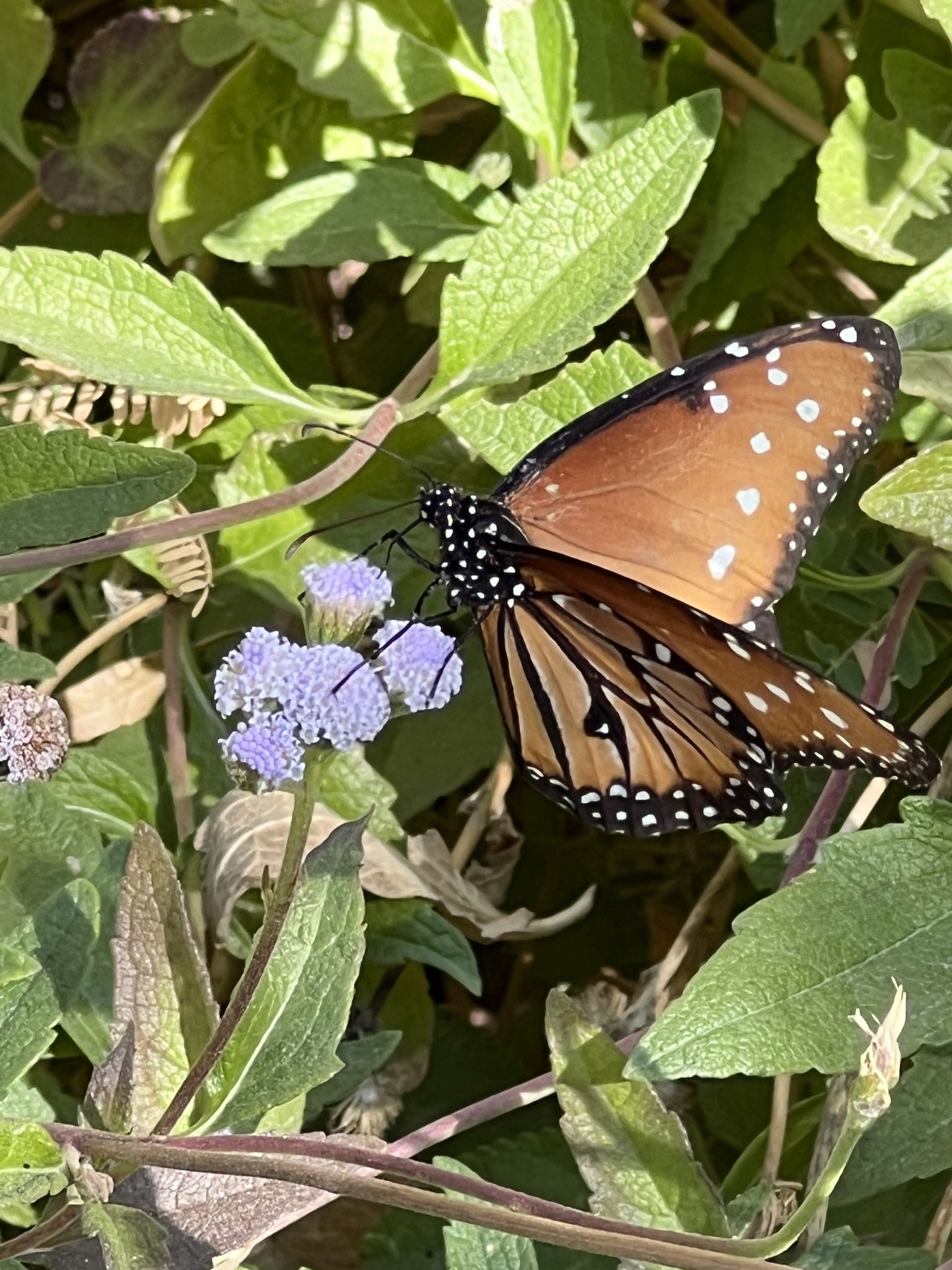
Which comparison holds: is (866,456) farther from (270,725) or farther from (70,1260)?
(70,1260)

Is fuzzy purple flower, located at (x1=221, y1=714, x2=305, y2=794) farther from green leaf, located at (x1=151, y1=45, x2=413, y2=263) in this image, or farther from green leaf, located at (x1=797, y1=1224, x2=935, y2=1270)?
green leaf, located at (x1=151, y1=45, x2=413, y2=263)

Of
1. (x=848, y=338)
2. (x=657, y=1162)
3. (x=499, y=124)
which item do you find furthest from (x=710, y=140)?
(x=657, y=1162)

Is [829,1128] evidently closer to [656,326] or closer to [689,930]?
[689,930]

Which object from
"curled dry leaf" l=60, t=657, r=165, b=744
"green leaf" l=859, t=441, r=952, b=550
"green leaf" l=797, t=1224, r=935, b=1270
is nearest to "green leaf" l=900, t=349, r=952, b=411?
"green leaf" l=859, t=441, r=952, b=550

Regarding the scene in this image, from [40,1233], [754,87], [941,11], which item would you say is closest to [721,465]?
[941,11]

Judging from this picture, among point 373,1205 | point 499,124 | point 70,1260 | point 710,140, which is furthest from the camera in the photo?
point 499,124
